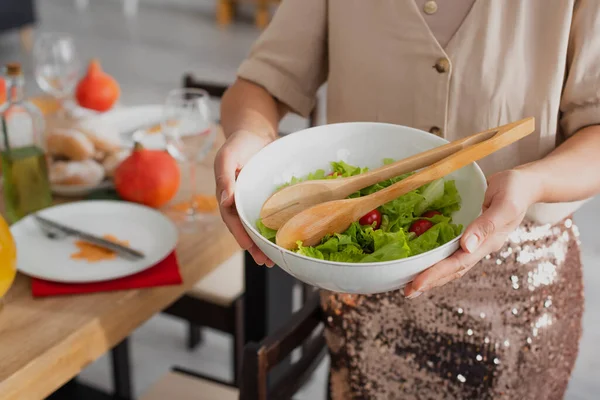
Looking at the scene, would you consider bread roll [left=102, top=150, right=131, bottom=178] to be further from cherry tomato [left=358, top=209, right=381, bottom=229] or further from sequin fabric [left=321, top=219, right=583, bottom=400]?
cherry tomato [left=358, top=209, right=381, bottom=229]

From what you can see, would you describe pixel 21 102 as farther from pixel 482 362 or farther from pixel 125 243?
pixel 482 362

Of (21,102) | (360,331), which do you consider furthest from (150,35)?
(360,331)

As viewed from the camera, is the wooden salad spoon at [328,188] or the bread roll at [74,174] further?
the bread roll at [74,174]

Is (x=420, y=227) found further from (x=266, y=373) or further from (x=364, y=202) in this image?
(x=266, y=373)

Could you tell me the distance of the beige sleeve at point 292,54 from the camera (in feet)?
3.44

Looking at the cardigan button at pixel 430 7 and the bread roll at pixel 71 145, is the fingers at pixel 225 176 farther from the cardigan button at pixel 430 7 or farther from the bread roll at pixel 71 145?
the bread roll at pixel 71 145

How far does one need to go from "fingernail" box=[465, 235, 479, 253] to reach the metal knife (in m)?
0.61

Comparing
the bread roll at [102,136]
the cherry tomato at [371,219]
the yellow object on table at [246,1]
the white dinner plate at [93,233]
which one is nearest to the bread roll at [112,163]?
the bread roll at [102,136]

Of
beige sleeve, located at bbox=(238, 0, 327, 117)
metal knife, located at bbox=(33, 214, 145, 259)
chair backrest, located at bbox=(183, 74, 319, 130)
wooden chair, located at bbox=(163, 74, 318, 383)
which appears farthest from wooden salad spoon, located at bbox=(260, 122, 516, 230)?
chair backrest, located at bbox=(183, 74, 319, 130)

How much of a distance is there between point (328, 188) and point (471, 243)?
19 centimetres

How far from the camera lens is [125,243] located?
1.19 m

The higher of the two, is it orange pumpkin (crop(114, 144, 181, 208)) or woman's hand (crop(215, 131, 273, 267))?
woman's hand (crop(215, 131, 273, 267))

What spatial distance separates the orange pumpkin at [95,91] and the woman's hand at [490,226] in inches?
46.0

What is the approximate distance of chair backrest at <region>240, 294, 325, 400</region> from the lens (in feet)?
3.03
